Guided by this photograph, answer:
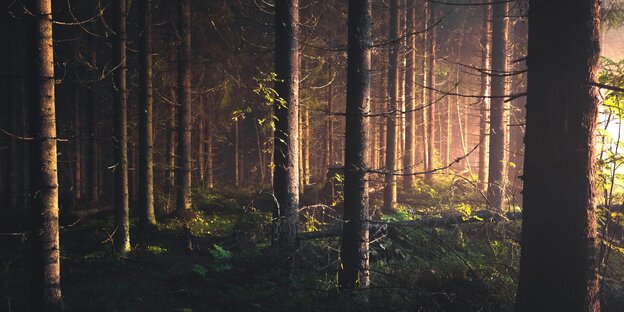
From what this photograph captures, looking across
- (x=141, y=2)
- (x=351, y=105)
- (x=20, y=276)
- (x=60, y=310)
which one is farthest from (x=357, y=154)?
(x=141, y=2)

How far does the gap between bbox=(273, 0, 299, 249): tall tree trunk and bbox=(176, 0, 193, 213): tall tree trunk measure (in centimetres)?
694

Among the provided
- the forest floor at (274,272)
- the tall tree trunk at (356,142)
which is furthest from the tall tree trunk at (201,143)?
the tall tree trunk at (356,142)

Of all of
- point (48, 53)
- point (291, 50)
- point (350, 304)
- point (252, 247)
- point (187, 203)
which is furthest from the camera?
point (187, 203)

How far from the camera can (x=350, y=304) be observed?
19.3 feet

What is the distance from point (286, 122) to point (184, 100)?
7.42m

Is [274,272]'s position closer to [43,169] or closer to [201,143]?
[43,169]

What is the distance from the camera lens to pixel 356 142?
6.91 meters

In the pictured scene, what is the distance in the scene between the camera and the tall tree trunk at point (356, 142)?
688 centimetres

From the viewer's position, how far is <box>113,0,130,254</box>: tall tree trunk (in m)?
11.5

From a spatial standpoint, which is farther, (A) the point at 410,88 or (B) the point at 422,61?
(B) the point at 422,61

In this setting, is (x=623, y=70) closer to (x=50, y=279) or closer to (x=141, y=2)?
(x=50, y=279)

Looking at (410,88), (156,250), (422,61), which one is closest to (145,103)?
(156,250)

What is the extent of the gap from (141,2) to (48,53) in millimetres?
8102

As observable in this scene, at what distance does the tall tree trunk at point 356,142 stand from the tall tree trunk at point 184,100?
1017 cm
